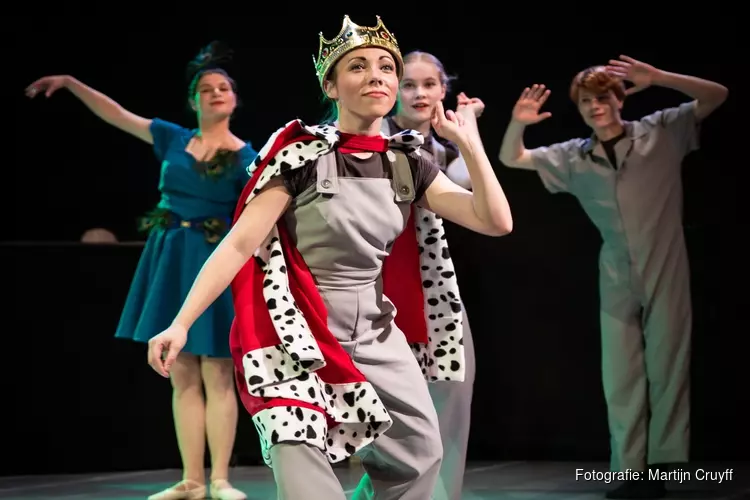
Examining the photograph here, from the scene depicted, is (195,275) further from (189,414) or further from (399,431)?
(399,431)

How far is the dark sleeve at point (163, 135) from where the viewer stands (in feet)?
14.0

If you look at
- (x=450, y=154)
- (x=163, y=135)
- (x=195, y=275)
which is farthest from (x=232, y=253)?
(x=163, y=135)

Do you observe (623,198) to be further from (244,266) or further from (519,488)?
(244,266)

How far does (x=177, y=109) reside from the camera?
523 cm

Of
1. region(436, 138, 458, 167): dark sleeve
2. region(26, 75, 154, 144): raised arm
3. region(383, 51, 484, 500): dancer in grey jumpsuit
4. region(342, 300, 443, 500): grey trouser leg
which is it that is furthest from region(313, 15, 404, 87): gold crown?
region(26, 75, 154, 144): raised arm

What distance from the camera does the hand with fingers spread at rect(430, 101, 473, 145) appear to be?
242 centimetres

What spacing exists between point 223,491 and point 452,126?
2.12 m

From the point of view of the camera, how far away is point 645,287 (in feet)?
13.7

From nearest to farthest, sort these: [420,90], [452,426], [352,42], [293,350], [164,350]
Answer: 1. [164,350]
2. [293,350]
3. [352,42]
4. [452,426]
5. [420,90]

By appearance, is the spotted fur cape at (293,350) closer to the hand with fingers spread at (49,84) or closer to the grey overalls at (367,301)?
the grey overalls at (367,301)

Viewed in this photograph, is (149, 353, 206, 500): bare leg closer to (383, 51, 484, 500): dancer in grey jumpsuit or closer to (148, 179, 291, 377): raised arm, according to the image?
(383, 51, 484, 500): dancer in grey jumpsuit

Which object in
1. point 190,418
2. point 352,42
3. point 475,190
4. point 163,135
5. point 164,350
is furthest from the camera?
point 163,135

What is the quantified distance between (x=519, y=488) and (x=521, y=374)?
810mm

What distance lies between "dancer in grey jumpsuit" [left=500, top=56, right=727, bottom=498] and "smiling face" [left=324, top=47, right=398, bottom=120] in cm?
169
